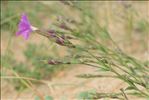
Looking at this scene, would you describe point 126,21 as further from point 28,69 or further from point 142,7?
point 28,69

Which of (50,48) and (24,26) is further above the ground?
(24,26)

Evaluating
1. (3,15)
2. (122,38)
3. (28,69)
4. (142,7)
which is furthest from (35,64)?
(142,7)

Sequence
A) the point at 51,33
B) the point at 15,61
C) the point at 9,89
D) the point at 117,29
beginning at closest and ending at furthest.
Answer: the point at 51,33
the point at 9,89
the point at 15,61
the point at 117,29

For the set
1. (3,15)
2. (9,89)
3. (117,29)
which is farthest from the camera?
(117,29)

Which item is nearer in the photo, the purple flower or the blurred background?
the purple flower

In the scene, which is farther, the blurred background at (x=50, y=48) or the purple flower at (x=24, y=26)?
the blurred background at (x=50, y=48)

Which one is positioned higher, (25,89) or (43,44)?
(43,44)

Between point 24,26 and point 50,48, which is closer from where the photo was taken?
point 24,26

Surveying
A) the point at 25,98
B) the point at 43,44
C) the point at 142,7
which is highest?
the point at 142,7
